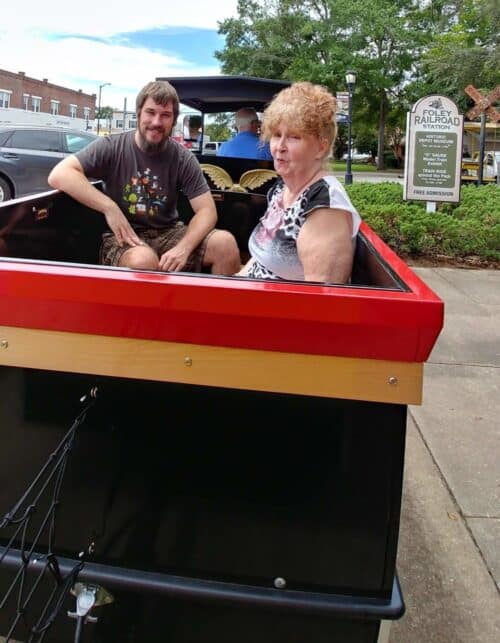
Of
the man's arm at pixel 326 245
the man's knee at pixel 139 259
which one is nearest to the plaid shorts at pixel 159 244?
the man's knee at pixel 139 259

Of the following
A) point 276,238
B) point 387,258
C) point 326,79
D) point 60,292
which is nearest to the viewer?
point 60,292

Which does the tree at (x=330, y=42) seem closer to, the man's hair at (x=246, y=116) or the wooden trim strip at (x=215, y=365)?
the man's hair at (x=246, y=116)

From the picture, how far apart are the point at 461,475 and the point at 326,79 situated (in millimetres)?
37138

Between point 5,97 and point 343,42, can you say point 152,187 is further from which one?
point 5,97

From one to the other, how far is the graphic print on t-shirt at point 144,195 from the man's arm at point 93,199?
1.02 ft

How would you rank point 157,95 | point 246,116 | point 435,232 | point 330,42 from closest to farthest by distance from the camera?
point 157,95 → point 246,116 → point 435,232 → point 330,42

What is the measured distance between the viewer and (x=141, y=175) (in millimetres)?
3162

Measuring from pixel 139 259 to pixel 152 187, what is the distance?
0.73m

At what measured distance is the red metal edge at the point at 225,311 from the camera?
139 cm

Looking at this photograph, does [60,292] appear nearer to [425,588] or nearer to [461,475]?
[425,588]

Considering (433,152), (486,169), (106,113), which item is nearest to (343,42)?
(486,169)

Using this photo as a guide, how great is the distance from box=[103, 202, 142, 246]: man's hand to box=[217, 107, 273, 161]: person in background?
260 cm

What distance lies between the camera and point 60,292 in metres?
1.47

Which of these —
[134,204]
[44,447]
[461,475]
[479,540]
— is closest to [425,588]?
[479,540]
